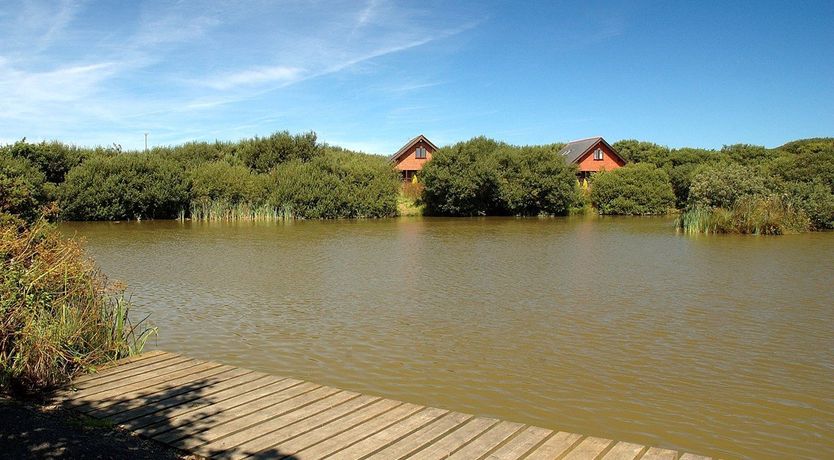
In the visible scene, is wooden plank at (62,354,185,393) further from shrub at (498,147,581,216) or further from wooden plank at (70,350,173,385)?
shrub at (498,147,581,216)

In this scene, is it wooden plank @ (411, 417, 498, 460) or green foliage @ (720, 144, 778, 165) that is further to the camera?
green foliage @ (720, 144, 778, 165)

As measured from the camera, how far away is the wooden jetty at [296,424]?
4523 mm

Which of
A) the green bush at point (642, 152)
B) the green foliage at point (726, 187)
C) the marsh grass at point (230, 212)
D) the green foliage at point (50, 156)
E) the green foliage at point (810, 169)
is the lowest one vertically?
the marsh grass at point (230, 212)

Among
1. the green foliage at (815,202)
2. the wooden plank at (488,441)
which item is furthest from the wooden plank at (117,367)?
the green foliage at (815,202)

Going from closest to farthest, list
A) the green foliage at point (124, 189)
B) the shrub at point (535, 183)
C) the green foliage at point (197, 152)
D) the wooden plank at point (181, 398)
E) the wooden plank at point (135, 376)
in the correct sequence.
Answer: the wooden plank at point (181, 398), the wooden plank at point (135, 376), the green foliage at point (124, 189), the shrub at point (535, 183), the green foliage at point (197, 152)

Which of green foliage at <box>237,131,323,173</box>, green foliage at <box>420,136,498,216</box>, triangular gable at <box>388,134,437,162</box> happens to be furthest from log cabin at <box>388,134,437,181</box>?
green foliage at <box>420,136,498,216</box>

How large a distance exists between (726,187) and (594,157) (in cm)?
2659

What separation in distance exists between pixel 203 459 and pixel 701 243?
70.0 feet

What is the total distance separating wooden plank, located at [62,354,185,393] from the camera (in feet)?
19.7

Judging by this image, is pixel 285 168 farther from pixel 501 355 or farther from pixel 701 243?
pixel 501 355

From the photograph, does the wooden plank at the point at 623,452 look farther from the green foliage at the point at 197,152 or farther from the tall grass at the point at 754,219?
the green foliage at the point at 197,152

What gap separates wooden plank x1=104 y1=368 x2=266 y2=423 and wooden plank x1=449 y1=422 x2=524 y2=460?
2417 mm

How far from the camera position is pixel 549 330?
368 inches

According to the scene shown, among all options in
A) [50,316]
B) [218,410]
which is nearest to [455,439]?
[218,410]
